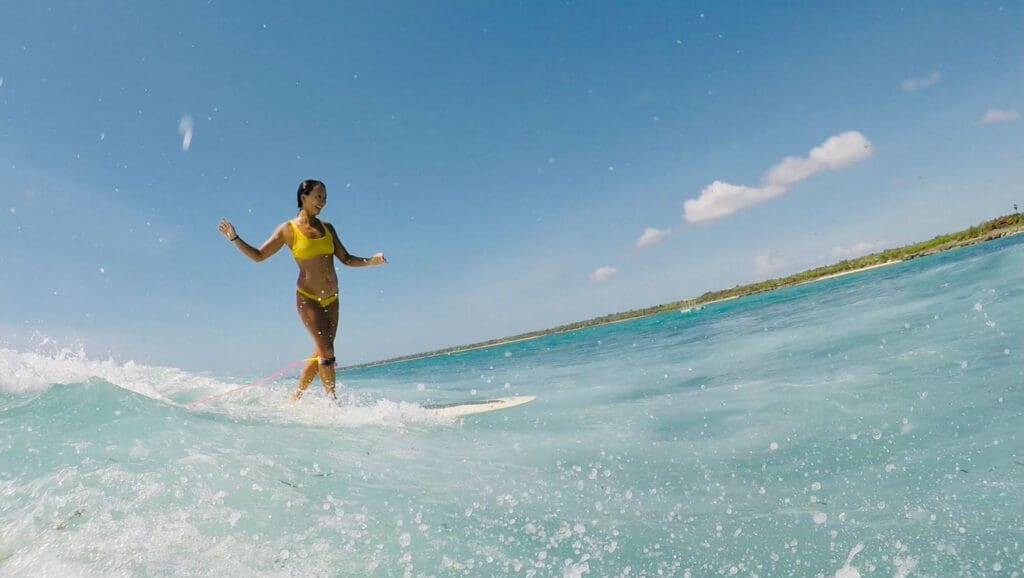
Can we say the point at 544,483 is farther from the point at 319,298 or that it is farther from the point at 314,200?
the point at 314,200

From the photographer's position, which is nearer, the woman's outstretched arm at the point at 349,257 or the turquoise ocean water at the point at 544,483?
the turquoise ocean water at the point at 544,483

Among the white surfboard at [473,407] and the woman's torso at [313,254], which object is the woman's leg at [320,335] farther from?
the white surfboard at [473,407]

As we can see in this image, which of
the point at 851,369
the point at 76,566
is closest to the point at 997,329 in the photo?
the point at 851,369

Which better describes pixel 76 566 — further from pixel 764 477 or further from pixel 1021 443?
pixel 1021 443

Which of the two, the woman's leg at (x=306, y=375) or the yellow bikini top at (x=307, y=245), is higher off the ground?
the yellow bikini top at (x=307, y=245)

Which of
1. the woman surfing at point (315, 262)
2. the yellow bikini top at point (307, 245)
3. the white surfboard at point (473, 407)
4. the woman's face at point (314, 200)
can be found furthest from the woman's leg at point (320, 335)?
the white surfboard at point (473, 407)

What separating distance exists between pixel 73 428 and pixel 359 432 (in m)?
2.32

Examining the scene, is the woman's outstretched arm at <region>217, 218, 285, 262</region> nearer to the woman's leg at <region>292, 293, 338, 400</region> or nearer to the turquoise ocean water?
the woman's leg at <region>292, 293, 338, 400</region>

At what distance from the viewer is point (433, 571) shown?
2.25 meters

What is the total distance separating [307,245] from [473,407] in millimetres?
3477

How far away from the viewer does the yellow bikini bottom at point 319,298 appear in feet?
22.6

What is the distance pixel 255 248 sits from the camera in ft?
21.2

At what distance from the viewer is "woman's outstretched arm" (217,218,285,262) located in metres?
6.09

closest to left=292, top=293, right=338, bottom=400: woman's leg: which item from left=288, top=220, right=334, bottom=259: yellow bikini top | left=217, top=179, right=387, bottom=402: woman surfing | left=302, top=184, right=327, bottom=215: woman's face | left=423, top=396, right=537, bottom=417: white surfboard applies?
left=217, top=179, right=387, bottom=402: woman surfing
